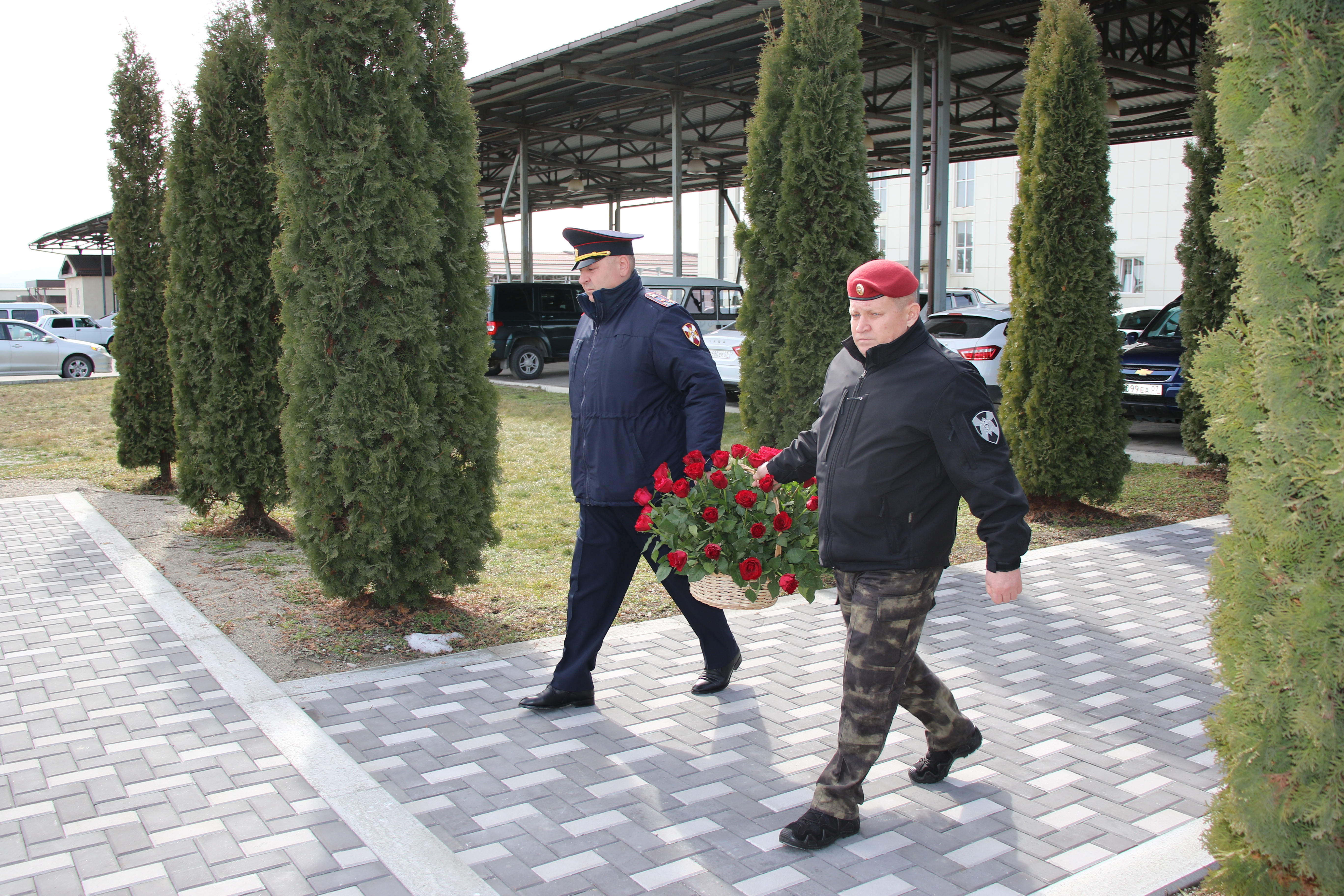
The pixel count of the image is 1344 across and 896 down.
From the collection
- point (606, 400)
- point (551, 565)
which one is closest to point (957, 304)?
point (551, 565)

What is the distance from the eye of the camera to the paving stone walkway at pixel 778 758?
3.01m

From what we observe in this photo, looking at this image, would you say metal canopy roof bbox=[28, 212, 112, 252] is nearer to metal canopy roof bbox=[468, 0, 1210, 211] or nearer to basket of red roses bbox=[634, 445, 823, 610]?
metal canopy roof bbox=[468, 0, 1210, 211]

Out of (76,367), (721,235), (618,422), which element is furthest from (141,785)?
(721,235)

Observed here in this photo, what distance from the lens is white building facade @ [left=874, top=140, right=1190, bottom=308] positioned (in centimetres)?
3866

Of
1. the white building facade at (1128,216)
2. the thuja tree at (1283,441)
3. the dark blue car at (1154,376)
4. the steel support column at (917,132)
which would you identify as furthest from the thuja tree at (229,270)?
the white building facade at (1128,216)

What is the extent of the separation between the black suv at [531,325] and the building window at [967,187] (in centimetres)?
2894

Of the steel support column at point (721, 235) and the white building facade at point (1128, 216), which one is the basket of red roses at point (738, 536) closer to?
the steel support column at point (721, 235)

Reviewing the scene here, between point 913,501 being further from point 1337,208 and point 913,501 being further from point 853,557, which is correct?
point 1337,208

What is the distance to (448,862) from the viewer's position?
298cm

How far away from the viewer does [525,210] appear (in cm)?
2683

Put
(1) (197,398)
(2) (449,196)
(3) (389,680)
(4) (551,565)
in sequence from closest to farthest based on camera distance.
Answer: (3) (389,680)
(2) (449,196)
(4) (551,565)
(1) (197,398)

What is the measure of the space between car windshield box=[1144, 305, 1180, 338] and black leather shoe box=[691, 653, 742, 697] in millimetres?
10880

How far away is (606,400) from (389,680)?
5.68 feet

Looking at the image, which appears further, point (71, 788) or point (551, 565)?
point (551, 565)
